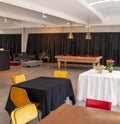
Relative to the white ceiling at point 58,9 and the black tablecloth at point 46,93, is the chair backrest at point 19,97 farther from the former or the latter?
the white ceiling at point 58,9

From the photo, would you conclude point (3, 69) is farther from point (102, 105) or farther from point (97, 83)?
point (102, 105)

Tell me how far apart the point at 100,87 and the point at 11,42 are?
13403 mm

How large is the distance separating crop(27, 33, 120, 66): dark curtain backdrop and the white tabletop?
8.91 meters

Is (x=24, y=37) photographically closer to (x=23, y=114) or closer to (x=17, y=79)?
(x=17, y=79)

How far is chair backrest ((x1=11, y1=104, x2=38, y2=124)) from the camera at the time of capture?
2.17 m

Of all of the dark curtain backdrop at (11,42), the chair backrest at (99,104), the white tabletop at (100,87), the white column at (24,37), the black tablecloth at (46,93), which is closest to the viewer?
the chair backrest at (99,104)

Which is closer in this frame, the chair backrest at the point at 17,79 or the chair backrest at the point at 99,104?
the chair backrest at the point at 99,104

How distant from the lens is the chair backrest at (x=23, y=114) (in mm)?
2170

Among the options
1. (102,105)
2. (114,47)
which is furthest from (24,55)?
(102,105)

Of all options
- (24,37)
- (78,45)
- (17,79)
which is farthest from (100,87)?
(24,37)

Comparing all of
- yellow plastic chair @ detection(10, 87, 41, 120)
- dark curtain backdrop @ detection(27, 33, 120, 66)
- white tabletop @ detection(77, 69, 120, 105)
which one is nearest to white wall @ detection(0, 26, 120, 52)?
dark curtain backdrop @ detection(27, 33, 120, 66)

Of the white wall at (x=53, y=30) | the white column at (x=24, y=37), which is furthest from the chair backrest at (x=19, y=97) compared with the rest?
the white column at (x=24, y=37)

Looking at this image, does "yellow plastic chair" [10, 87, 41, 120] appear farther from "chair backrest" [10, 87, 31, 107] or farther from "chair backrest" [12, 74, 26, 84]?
"chair backrest" [12, 74, 26, 84]

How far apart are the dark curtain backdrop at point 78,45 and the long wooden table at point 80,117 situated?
1157 centimetres
